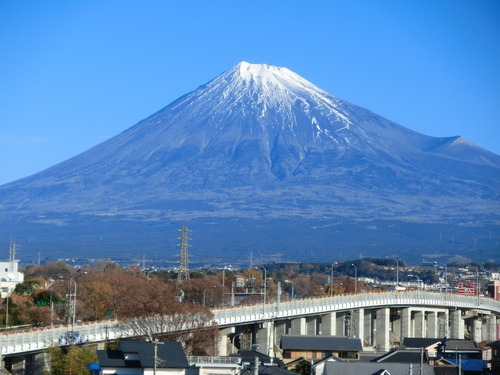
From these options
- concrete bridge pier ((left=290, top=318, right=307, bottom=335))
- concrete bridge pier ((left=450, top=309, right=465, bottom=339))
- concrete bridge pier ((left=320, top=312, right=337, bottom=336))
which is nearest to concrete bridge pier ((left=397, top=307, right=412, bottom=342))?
concrete bridge pier ((left=450, top=309, right=465, bottom=339))

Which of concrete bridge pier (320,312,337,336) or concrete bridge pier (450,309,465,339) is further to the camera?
concrete bridge pier (450,309,465,339)

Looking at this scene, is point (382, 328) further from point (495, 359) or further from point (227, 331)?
point (495, 359)

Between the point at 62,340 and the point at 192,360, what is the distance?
7.16 metres

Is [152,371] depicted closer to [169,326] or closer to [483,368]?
[169,326]

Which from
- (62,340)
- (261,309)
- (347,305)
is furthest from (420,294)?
(62,340)

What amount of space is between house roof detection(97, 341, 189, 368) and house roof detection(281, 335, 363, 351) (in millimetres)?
15925

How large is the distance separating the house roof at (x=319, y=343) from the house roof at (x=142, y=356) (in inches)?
627

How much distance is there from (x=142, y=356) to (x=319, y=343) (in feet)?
62.4

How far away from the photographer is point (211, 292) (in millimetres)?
104688

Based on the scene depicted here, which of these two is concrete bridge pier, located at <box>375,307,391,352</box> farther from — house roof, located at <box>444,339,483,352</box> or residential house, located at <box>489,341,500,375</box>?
residential house, located at <box>489,341,500,375</box>

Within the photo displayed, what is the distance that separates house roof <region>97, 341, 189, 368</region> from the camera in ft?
170

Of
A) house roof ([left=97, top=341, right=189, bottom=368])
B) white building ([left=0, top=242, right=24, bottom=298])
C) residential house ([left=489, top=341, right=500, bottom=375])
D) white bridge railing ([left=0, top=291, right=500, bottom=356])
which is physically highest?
white building ([left=0, top=242, right=24, bottom=298])

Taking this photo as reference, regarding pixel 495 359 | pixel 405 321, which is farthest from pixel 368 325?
pixel 495 359

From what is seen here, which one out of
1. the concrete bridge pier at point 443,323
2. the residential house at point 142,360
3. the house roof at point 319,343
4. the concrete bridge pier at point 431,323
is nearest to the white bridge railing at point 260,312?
the concrete bridge pier at point 431,323
